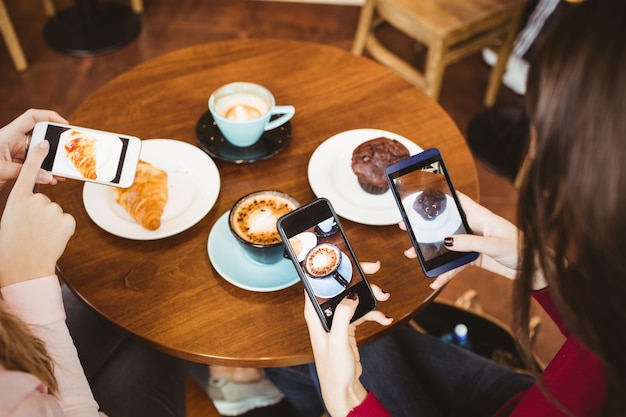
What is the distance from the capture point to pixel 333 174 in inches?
48.2

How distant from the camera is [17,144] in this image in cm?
109

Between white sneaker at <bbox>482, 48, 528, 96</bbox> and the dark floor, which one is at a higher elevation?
white sneaker at <bbox>482, 48, 528, 96</bbox>

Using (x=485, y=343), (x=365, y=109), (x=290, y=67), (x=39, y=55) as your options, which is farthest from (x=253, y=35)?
(x=485, y=343)

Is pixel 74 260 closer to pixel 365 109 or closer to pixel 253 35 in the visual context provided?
pixel 365 109

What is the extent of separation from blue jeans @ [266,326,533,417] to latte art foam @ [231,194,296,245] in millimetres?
339

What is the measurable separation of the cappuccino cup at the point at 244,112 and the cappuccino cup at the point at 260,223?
19 cm

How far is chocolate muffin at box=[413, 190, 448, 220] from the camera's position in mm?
1003

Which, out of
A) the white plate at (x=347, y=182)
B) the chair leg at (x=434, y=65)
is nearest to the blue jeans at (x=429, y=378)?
the white plate at (x=347, y=182)

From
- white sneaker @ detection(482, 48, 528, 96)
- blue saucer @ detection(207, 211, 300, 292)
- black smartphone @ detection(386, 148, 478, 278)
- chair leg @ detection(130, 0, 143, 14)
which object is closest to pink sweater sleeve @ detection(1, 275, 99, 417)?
blue saucer @ detection(207, 211, 300, 292)

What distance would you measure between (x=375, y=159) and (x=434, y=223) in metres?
0.22

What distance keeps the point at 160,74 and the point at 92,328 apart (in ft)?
2.21

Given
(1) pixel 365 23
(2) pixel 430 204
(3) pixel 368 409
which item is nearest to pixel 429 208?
(2) pixel 430 204

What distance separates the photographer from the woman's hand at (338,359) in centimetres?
89

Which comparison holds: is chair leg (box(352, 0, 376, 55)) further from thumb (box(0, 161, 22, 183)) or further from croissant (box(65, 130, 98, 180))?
thumb (box(0, 161, 22, 183))
